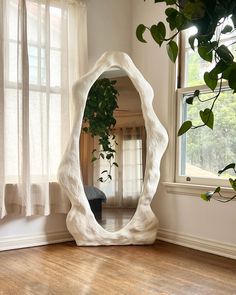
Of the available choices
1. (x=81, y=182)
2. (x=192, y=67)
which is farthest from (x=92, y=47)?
(x=81, y=182)

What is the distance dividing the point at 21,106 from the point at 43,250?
4.17 feet

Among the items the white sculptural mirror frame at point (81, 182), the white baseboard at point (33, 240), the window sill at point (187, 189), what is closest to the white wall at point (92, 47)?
the white baseboard at point (33, 240)

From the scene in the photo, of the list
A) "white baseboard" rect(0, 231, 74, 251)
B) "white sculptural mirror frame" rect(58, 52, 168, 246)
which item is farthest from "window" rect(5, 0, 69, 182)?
"white baseboard" rect(0, 231, 74, 251)

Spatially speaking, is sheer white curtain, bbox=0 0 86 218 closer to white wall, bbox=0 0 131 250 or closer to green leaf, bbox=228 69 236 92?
white wall, bbox=0 0 131 250

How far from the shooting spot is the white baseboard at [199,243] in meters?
2.91

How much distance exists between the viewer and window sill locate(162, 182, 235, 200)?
9.74 feet

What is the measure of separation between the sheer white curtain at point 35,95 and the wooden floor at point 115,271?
0.47m

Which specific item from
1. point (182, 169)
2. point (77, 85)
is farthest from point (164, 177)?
point (77, 85)

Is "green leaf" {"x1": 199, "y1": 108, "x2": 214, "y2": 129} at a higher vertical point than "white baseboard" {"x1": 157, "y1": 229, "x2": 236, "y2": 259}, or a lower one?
higher

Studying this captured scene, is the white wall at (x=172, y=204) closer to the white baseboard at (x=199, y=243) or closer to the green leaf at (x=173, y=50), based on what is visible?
the white baseboard at (x=199, y=243)

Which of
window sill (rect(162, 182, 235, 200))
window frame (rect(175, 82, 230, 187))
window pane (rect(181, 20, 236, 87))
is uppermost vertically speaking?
window pane (rect(181, 20, 236, 87))

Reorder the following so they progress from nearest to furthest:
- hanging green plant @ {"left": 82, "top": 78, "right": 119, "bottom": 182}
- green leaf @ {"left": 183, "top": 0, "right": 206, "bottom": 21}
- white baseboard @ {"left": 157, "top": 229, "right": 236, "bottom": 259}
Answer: green leaf @ {"left": 183, "top": 0, "right": 206, "bottom": 21} < white baseboard @ {"left": 157, "top": 229, "right": 236, "bottom": 259} < hanging green plant @ {"left": 82, "top": 78, "right": 119, "bottom": 182}

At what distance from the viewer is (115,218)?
3.27 metres

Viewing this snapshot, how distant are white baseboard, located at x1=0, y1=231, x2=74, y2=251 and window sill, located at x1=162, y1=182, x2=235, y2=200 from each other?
1.08 metres
